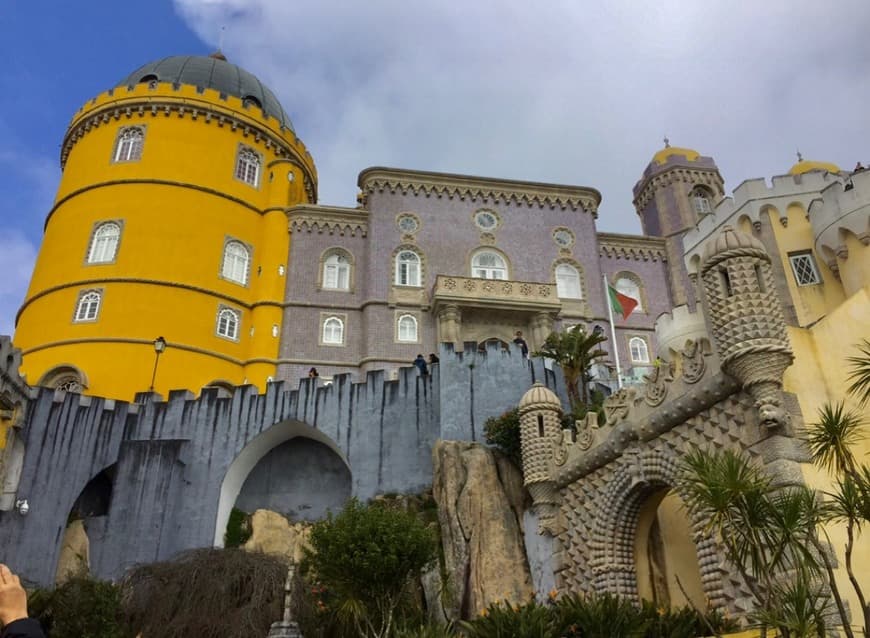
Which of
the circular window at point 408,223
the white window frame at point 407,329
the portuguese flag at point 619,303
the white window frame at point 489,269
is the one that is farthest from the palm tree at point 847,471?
the circular window at point 408,223

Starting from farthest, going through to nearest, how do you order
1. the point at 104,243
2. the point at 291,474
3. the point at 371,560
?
the point at 104,243
the point at 291,474
the point at 371,560

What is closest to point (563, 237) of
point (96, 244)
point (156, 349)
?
point (156, 349)

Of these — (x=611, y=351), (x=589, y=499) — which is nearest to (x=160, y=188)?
(x=611, y=351)

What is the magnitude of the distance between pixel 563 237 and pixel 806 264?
14.3 m

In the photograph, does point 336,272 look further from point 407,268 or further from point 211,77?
point 211,77

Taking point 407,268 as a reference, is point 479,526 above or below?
below

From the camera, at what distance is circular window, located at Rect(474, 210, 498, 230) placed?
3209 centimetres

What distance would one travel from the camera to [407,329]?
29.0 metres

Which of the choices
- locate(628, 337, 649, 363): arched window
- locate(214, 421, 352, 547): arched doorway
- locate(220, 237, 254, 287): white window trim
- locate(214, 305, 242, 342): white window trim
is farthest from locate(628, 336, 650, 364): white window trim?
locate(220, 237, 254, 287): white window trim

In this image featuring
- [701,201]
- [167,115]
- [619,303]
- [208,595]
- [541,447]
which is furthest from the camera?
[701,201]

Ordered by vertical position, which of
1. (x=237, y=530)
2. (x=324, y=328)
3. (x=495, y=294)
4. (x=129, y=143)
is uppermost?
(x=129, y=143)

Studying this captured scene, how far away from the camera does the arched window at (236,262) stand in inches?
1159

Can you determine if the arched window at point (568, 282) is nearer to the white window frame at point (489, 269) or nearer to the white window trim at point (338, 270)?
the white window frame at point (489, 269)

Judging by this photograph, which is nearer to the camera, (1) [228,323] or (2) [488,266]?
(1) [228,323]
